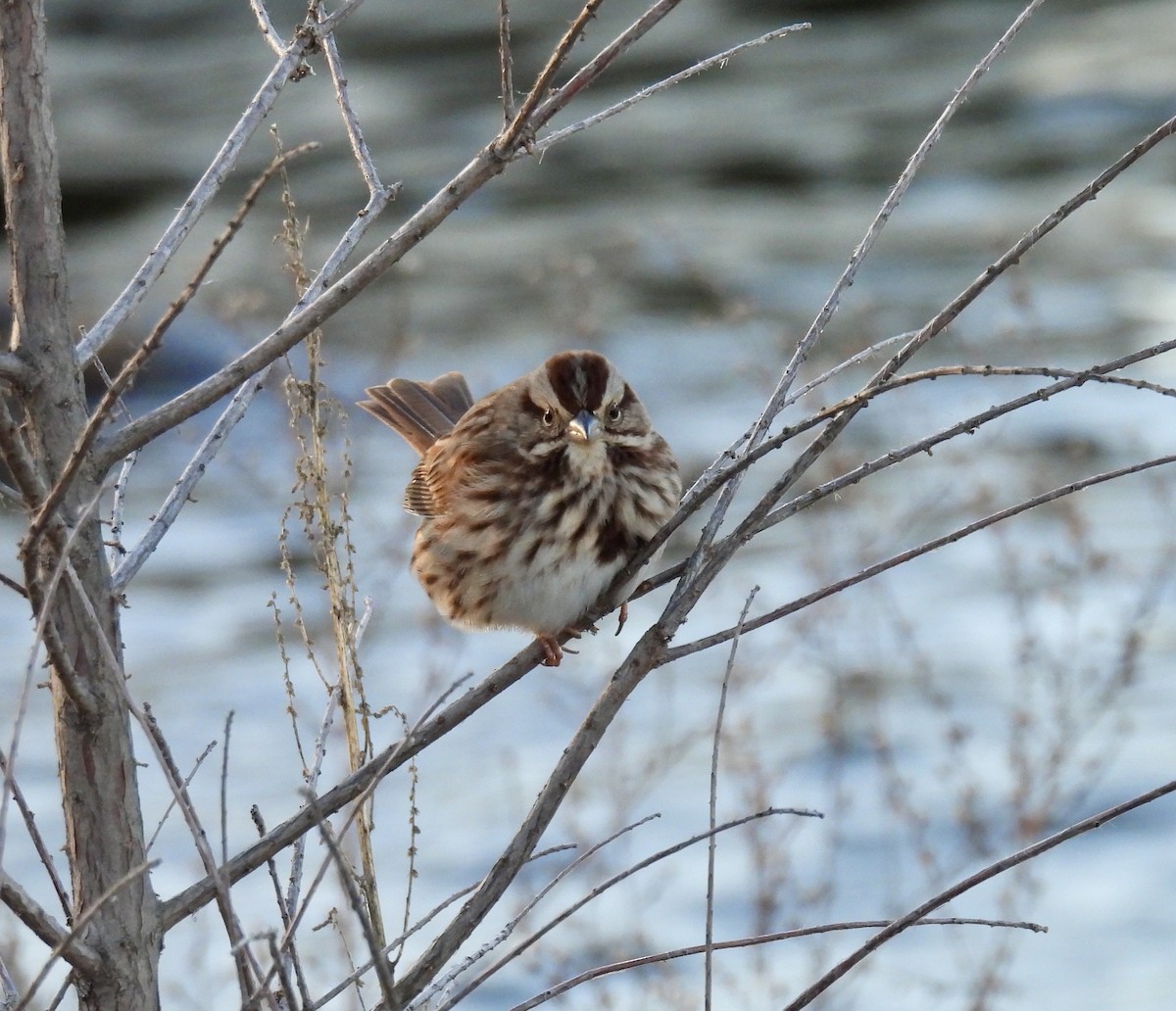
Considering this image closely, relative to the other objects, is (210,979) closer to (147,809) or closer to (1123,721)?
(147,809)

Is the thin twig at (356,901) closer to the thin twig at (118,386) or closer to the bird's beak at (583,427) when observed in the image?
the thin twig at (118,386)

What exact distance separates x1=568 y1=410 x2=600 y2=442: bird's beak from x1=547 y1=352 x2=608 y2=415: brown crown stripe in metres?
0.02

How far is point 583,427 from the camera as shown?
4.03 m

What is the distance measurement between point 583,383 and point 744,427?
7788 mm

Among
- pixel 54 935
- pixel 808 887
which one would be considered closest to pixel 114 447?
pixel 54 935

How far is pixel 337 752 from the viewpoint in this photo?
7.44m

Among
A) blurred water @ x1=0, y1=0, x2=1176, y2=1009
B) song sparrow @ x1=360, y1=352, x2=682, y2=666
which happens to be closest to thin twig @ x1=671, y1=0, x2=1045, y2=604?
song sparrow @ x1=360, y1=352, x2=682, y2=666

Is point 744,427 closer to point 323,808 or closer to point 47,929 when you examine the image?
point 323,808

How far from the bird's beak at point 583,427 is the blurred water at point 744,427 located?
8.56 feet

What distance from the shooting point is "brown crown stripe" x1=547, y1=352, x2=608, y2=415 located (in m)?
4.11

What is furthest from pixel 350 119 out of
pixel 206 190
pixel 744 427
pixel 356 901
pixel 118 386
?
pixel 744 427

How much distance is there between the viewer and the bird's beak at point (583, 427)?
4.02 meters

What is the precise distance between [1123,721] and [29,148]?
5326 millimetres

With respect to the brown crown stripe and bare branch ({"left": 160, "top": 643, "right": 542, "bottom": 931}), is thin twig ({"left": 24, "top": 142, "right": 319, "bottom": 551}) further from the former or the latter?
the brown crown stripe
